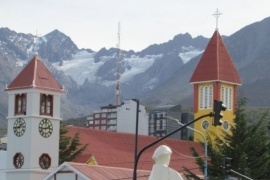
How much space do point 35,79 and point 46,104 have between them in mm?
2144

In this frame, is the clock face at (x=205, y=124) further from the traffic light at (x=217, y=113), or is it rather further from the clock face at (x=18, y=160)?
the traffic light at (x=217, y=113)

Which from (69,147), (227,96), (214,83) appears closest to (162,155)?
(69,147)

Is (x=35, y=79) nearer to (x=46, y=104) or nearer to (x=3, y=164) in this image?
(x=46, y=104)

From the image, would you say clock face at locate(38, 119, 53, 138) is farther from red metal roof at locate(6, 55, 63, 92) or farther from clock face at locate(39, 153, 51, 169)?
red metal roof at locate(6, 55, 63, 92)

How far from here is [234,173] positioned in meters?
52.5

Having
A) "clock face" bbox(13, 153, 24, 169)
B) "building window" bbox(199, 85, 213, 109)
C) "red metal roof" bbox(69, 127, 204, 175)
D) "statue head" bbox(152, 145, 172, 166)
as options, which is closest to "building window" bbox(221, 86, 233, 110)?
"building window" bbox(199, 85, 213, 109)

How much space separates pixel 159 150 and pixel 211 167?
3681cm

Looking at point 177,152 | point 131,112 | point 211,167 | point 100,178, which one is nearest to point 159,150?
point 211,167

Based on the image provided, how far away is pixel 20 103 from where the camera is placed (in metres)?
73.6

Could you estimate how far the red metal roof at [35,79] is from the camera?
72.7 meters

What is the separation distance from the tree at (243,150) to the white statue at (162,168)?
3495cm

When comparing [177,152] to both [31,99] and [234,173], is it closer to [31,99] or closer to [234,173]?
[31,99]

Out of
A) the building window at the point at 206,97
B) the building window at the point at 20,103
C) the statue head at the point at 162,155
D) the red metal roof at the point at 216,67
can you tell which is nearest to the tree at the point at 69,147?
the building window at the point at 20,103

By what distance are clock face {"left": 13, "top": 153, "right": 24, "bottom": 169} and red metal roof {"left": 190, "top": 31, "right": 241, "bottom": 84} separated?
27.2 m
